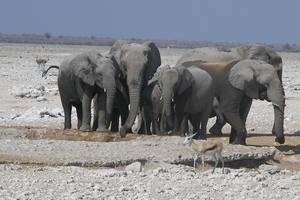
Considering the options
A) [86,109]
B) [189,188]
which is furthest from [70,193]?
[86,109]

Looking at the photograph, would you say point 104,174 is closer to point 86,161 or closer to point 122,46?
point 86,161

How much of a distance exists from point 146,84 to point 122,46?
0.91 m

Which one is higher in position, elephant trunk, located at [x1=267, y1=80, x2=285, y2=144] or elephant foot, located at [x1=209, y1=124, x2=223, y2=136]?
elephant trunk, located at [x1=267, y1=80, x2=285, y2=144]

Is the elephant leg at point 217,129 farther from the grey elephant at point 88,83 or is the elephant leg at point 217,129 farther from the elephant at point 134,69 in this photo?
the grey elephant at point 88,83

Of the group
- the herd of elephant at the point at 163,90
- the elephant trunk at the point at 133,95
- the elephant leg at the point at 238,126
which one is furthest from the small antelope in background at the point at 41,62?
the elephant leg at the point at 238,126

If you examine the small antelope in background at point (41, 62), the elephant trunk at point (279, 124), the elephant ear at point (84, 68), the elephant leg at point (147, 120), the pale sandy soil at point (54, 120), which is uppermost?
the elephant ear at point (84, 68)

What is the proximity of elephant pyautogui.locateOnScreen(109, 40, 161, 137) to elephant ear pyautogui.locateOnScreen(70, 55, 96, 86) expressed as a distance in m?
0.52

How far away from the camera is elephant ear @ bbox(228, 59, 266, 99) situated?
14883mm

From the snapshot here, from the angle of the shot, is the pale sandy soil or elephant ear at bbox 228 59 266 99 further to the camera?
elephant ear at bbox 228 59 266 99

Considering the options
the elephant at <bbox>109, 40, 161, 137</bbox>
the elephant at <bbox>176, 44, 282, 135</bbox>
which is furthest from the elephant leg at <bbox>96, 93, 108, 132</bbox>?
the elephant at <bbox>176, 44, 282, 135</bbox>

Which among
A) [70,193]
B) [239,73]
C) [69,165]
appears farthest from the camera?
[239,73]

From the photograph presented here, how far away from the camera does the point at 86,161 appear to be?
1161cm

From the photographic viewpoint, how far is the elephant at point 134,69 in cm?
1461

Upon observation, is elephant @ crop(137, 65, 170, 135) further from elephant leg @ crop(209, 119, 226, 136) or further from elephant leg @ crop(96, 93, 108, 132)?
elephant leg @ crop(209, 119, 226, 136)
